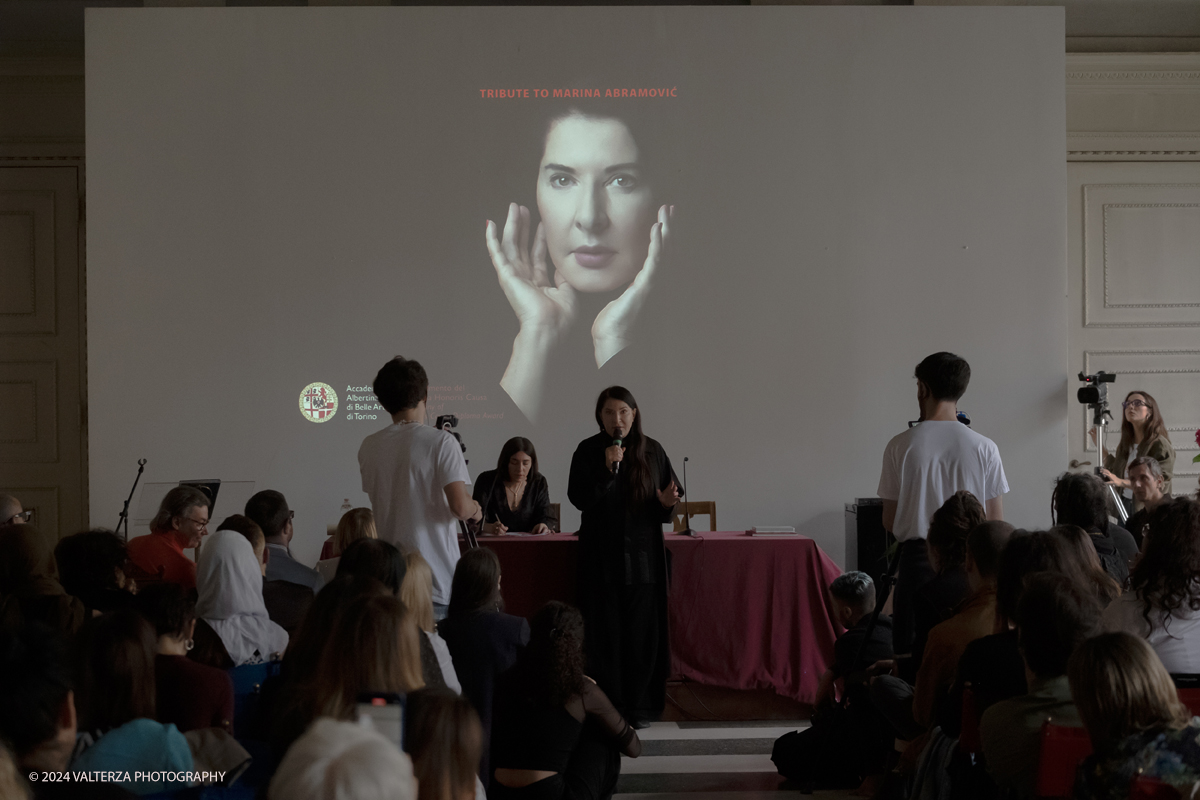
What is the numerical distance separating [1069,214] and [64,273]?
6.81 m

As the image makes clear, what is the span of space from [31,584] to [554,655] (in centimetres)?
134

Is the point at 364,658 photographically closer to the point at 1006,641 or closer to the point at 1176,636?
the point at 1006,641

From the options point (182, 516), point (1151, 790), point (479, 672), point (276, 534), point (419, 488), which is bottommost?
point (479, 672)

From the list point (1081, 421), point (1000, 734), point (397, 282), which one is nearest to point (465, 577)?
point (1000, 734)

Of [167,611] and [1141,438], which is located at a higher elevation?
[1141,438]

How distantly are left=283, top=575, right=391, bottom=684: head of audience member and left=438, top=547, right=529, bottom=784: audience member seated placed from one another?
63cm

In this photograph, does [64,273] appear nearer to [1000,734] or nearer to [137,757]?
[137,757]

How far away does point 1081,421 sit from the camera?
21.5ft

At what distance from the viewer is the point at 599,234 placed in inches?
236

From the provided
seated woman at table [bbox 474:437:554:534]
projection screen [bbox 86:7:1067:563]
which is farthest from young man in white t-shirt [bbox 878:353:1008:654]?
projection screen [bbox 86:7:1067:563]

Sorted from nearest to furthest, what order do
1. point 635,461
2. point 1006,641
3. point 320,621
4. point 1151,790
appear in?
point 1151,790 < point 320,621 < point 1006,641 < point 635,461

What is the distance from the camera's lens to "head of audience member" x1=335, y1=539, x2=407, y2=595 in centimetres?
237

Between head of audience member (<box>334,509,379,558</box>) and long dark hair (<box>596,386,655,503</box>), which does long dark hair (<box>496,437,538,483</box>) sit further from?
head of audience member (<box>334,509,379,558</box>)

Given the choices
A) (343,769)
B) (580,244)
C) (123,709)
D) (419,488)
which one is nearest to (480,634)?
(419,488)
